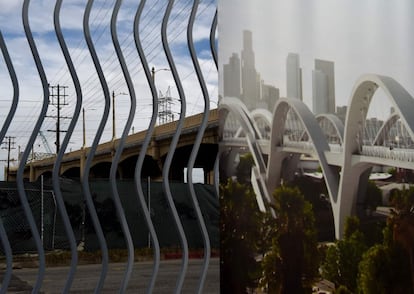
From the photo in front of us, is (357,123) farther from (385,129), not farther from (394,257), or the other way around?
(394,257)

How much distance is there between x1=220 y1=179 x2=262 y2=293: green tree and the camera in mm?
2236

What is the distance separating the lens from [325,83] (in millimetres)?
2115

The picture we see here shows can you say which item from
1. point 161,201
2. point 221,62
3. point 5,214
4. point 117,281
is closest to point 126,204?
point 161,201

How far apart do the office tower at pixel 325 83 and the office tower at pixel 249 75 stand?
21cm

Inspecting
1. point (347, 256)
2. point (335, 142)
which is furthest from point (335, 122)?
point (347, 256)

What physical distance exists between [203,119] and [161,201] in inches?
394

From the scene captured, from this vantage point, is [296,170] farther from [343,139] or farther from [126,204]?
[126,204]

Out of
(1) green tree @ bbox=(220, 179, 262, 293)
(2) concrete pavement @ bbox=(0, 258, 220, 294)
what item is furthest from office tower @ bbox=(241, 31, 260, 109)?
(2) concrete pavement @ bbox=(0, 258, 220, 294)

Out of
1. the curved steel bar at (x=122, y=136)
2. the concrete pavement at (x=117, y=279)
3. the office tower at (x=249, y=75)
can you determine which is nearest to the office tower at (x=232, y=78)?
the office tower at (x=249, y=75)

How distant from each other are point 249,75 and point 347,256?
28.2 inches

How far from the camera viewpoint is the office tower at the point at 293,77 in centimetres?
214

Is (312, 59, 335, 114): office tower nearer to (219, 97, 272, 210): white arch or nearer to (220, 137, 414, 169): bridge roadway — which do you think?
(220, 137, 414, 169): bridge roadway

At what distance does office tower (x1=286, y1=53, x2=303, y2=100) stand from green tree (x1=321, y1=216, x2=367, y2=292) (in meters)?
0.47

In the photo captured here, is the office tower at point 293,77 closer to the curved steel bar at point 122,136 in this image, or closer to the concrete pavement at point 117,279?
the curved steel bar at point 122,136
